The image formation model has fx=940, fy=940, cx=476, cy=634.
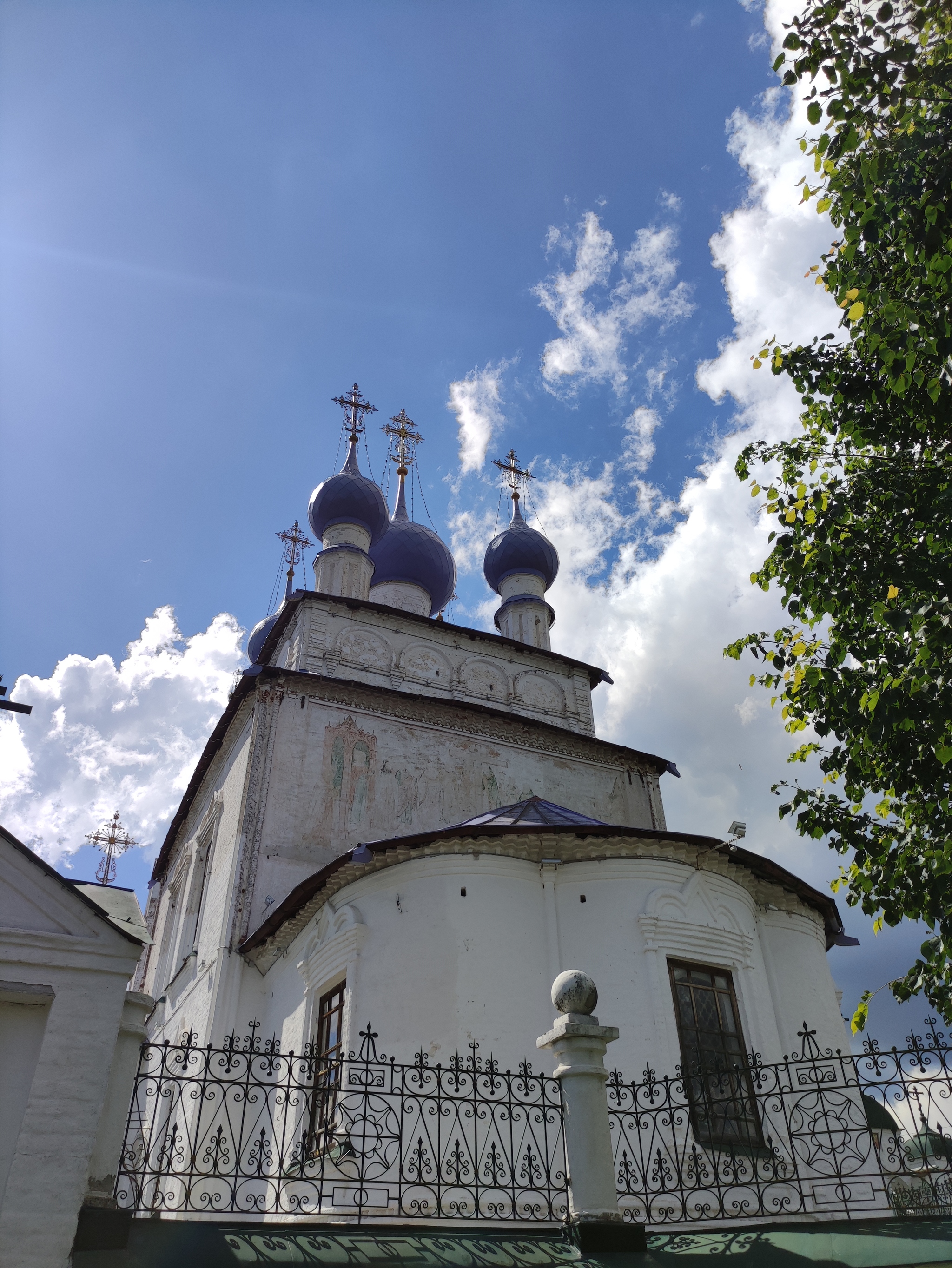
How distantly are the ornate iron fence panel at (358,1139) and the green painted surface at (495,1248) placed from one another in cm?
14

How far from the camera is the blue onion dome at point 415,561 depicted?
2033 cm

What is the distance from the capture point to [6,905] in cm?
502

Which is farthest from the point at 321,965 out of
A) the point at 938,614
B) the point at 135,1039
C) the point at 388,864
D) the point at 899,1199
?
the point at 938,614

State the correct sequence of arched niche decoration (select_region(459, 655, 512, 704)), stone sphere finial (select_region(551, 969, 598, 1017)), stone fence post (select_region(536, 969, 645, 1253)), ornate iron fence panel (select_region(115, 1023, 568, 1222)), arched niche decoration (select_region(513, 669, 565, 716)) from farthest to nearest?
arched niche decoration (select_region(513, 669, 565, 716)), arched niche decoration (select_region(459, 655, 512, 704)), stone sphere finial (select_region(551, 969, 598, 1017)), stone fence post (select_region(536, 969, 645, 1253)), ornate iron fence panel (select_region(115, 1023, 568, 1222))

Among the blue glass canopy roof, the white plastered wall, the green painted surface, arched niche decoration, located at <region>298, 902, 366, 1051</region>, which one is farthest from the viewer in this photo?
the blue glass canopy roof

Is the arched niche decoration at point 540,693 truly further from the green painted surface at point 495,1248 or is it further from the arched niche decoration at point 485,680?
the green painted surface at point 495,1248

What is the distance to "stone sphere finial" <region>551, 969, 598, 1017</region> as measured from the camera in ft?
19.1

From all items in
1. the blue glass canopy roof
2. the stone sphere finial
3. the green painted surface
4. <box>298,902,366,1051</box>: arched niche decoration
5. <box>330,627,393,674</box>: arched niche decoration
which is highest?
<box>330,627,393,674</box>: arched niche decoration

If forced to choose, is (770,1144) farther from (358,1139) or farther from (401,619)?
(401,619)

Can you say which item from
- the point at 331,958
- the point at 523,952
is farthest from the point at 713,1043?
the point at 331,958

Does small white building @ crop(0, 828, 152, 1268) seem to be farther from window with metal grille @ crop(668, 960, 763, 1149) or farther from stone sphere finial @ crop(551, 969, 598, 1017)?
window with metal grille @ crop(668, 960, 763, 1149)

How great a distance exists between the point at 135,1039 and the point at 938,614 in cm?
494

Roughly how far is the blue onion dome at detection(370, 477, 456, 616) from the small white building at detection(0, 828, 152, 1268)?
15.2 meters

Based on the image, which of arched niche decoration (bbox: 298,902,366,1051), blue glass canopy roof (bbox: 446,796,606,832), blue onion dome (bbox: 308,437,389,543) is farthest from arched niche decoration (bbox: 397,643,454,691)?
arched niche decoration (bbox: 298,902,366,1051)
